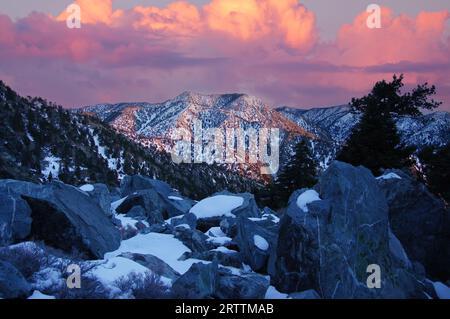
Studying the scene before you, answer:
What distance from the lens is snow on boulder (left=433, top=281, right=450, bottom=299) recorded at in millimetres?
15872

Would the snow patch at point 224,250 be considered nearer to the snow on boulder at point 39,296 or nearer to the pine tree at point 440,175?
the snow on boulder at point 39,296

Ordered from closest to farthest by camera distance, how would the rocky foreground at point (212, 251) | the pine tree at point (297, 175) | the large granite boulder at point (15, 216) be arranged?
1. the rocky foreground at point (212, 251)
2. the large granite boulder at point (15, 216)
3. the pine tree at point (297, 175)

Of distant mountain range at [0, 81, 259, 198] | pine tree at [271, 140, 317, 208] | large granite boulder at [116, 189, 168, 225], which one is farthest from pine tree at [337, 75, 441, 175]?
distant mountain range at [0, 81, 259, 198]

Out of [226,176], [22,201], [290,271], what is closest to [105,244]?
[22,201]

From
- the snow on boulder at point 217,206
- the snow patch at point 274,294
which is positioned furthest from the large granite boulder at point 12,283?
the snow on boulder at point 217,206

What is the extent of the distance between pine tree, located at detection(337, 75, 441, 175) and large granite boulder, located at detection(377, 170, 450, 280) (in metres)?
11.1

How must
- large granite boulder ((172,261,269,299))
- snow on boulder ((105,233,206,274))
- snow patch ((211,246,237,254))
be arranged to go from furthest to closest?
snow patch ((211,246,237,254)) → snow on boulder ((105,233,206,274)) → large granite boulder ((172,261,269,299))

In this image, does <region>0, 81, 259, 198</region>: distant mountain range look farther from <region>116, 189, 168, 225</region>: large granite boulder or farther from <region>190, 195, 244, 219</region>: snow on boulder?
<region>190, 195, 244, 219</region>: snow on boulder

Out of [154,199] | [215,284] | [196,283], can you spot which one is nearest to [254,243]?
[215,284]

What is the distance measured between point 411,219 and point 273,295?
7915 mm

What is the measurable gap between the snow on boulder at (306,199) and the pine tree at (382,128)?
16.1 metres

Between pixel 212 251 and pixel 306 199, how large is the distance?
301 cm

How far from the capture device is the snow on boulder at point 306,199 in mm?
13458
